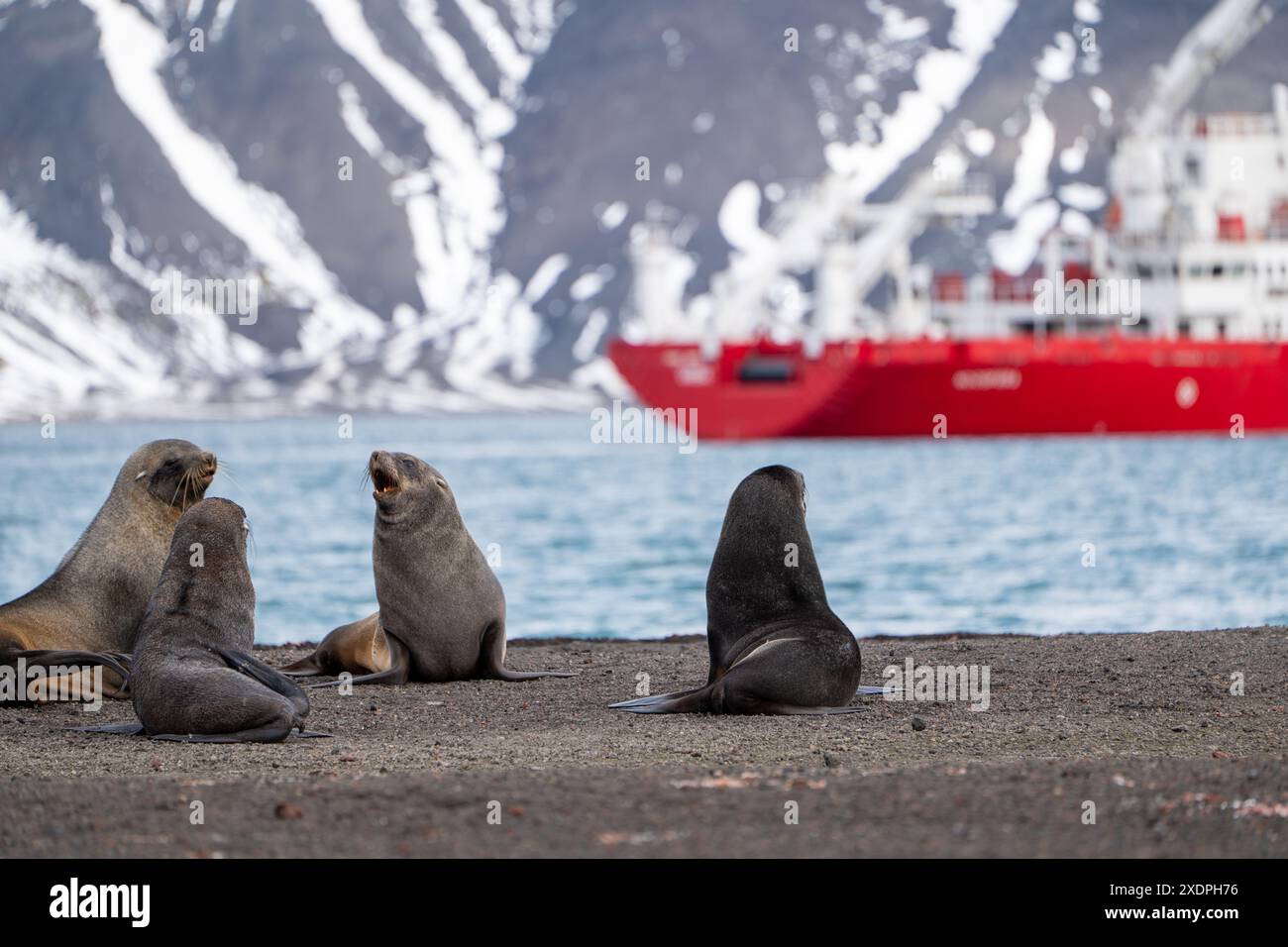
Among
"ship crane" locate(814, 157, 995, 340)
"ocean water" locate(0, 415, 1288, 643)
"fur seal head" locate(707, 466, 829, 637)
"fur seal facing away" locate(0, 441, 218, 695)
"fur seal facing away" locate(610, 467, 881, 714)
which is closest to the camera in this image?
"fur seal facing away" locate(610, 467, 881, 714)

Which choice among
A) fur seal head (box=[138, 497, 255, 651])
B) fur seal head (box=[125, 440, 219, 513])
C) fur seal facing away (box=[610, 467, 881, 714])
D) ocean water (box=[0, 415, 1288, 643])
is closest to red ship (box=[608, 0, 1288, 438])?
ocean water (box=[0, 415, 1288, 643])

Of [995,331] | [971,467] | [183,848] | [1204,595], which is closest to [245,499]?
[971,467]

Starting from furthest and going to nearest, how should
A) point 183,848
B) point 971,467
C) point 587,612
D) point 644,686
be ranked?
point 971,467 → point 587,612 → point 644,686 → point 183,848

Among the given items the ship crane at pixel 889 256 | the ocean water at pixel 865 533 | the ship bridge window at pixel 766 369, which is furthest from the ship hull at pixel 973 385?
the ship crane at pixel 889 256

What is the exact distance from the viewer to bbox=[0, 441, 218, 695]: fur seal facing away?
816 cm

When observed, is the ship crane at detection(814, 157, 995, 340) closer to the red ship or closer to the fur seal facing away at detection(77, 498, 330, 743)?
the red ship

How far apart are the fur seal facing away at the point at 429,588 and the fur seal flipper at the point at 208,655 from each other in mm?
1626

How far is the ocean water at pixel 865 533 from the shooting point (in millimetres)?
18297

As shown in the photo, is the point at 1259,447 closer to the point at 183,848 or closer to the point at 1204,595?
the point at 1204,595

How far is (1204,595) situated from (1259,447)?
38.0 meters

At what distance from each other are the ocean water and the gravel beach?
7.65 ft

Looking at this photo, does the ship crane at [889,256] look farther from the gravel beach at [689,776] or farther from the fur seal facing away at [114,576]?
the gravel beach at [689,776]

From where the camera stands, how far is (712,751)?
6395mm

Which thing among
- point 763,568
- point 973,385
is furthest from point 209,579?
point 973,385
